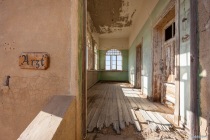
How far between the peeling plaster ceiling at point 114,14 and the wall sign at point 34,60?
4.01 meters

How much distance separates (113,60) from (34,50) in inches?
395

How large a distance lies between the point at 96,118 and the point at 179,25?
2.18 meters

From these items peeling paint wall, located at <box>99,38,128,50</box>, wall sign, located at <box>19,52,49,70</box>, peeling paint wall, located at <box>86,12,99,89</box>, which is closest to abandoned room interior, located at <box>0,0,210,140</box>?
wall sign, located at <box>19,52,49,70</box>

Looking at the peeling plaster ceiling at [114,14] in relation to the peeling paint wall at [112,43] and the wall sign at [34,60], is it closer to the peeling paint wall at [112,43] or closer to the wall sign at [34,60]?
the peeling paint wall at [112,43]

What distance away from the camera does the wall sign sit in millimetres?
1440

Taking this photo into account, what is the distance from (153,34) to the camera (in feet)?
12.5

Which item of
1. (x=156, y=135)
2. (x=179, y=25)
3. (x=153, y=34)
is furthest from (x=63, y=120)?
(x=153, y=34)

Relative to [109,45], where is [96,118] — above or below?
below

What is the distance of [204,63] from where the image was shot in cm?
153

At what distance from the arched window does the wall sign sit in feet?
32.6

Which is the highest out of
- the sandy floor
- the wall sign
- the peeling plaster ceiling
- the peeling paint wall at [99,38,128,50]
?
the peeling plaster ceiling

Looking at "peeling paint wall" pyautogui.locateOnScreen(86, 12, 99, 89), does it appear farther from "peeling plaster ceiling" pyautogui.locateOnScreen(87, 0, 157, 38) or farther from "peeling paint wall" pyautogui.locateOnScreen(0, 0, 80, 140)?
"peeling paint wall" pyautogui.locateOnScreen(0, 0, 80, 140)

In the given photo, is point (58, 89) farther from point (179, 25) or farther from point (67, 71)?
point (179, 25)

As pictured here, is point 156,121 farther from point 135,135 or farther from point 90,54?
point 90,54
